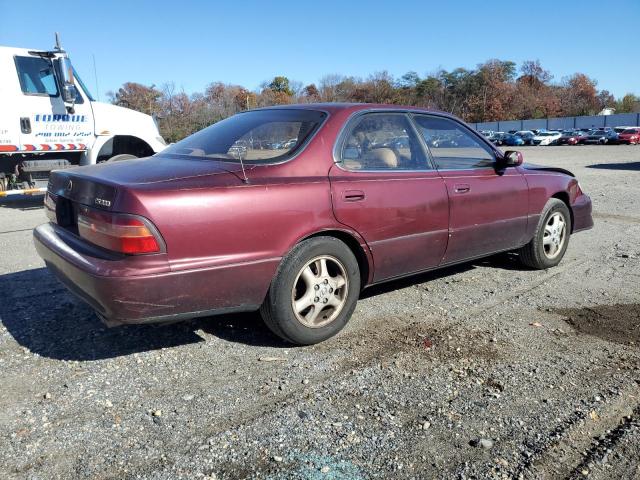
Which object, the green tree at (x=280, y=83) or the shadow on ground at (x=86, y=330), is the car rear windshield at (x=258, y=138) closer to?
the shadow on ground at (x=86, y=330)

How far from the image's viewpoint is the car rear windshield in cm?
355

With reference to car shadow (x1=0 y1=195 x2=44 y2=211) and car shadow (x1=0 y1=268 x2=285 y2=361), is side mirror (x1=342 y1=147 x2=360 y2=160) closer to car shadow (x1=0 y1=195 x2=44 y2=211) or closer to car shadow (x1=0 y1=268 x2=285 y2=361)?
car shadow (x1=0 y1=268 x2=285 y2=361)

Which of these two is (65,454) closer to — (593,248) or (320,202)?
(320,202)

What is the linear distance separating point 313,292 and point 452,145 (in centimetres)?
198

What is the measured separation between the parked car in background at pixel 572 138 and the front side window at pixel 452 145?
50.0 m

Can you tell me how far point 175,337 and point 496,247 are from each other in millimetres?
2838

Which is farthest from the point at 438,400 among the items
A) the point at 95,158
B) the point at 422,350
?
the point at 95,158

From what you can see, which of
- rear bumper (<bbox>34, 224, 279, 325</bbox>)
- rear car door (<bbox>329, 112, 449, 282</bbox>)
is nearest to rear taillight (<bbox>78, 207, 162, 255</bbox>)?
rear bumper (<bbox>34, 224, 279, 325</bbox>)

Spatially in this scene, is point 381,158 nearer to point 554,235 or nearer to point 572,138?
point 554,235

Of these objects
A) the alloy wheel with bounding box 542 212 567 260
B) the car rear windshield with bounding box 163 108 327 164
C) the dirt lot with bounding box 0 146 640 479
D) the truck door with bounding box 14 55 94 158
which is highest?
the truck door with bounding box 14 55 94 158

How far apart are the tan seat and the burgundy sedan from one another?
0.01m

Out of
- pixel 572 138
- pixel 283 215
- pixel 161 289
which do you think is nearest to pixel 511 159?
pixel 283 215

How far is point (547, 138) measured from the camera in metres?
50.9

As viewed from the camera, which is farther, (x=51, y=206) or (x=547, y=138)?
(x=547, y=138)
